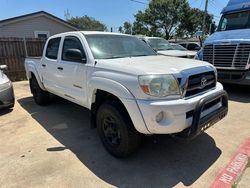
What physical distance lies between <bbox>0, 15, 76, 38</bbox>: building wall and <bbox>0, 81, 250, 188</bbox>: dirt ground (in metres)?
11.5

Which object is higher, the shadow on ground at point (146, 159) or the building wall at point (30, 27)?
the building wall at point (30, 27)

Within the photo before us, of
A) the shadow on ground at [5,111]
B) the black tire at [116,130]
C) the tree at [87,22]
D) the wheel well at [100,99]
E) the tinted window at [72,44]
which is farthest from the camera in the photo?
the tree at [87,22]

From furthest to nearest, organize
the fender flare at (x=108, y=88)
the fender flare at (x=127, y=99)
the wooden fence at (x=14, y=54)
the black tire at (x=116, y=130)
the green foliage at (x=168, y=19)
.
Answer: the green foliage at (x=168, y=19) → the wooden fence at (x=14, y=54) → the black tire at (x=116, y=130) → the fender flare at (x=108, y=88) → the fender flare at (x=127, y=99)

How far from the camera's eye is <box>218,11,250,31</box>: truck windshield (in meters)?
7.45

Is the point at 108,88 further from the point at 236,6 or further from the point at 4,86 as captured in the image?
the point at 236,6

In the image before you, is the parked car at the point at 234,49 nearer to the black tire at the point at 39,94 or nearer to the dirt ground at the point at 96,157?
the dirt ground at the point at 96,157

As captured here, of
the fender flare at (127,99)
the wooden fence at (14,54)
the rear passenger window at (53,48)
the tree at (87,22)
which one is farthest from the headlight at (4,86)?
the tree at (87,22)

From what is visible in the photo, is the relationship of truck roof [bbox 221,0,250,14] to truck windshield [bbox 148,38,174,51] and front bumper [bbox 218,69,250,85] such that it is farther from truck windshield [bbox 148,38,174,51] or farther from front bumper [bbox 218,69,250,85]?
truck windshield [bbox 148,38,174,51]

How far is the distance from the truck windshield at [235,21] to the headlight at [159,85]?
19.9ft

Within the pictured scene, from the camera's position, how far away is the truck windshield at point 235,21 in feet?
24.4

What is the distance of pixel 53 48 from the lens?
5.23 m

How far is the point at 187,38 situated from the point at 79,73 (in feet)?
125

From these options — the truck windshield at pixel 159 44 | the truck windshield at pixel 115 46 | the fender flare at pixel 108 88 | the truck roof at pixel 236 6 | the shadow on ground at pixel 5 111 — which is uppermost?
the truck roof at pixel 236 6

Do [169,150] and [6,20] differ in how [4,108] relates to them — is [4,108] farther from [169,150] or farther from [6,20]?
[6,20]
